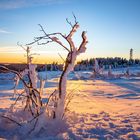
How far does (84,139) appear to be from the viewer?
6.31 m

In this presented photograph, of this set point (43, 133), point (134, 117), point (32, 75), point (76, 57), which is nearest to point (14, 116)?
point (32, 75)

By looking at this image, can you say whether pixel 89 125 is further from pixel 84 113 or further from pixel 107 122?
pixel 84 113

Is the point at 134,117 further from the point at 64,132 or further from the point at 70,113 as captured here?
the point at 64,132

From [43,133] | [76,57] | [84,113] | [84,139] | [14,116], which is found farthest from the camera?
[84,113]

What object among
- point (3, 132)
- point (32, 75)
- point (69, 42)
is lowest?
point (3, 132)

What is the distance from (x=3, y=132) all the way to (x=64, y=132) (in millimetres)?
1268

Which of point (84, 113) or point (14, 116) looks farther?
point (84, 113)

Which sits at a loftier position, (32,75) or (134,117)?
(32,75)

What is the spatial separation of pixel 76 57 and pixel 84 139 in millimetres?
1858

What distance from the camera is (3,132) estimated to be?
702 centimetres

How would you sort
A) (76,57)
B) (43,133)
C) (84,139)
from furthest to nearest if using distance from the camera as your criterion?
(76,57) < (43,133) < (84,139)

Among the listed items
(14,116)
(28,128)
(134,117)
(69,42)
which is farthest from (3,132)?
(134,117)

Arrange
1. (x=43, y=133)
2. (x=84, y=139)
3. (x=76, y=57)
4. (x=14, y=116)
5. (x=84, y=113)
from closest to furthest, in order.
A: (x=84, y=139)
(x=43, y=133)
(x=76, y=57)
(x=14, y=116)
(x=84, y=113)

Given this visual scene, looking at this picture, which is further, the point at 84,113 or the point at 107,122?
the point at 84,113
